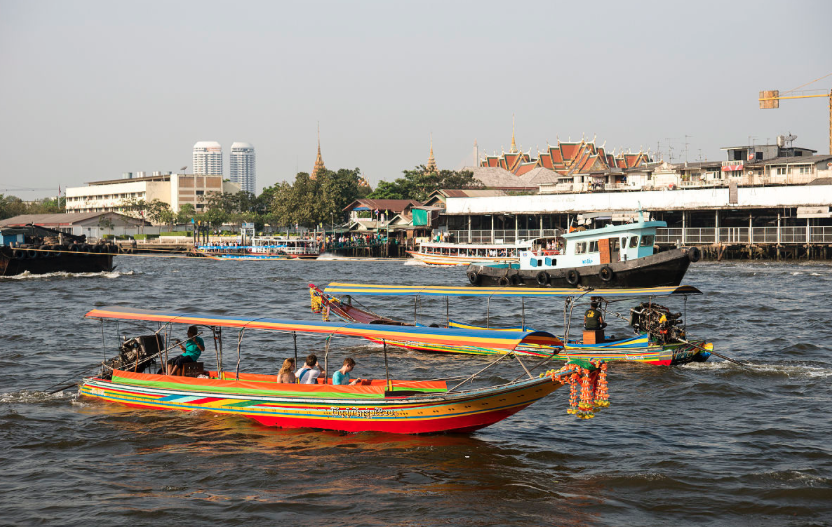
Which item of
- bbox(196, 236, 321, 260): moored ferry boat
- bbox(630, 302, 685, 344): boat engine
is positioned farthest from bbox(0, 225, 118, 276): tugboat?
bbox(630, 302, 685, 344): boat engine

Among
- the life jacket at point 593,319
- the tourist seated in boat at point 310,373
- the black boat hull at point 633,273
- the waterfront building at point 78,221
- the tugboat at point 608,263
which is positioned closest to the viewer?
the tourist seated in boat at point 310,373

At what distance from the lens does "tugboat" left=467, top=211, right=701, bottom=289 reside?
121 ft

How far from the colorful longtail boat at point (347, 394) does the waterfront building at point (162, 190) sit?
4961 inches

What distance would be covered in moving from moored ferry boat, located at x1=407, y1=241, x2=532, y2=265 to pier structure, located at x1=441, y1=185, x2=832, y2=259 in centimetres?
604

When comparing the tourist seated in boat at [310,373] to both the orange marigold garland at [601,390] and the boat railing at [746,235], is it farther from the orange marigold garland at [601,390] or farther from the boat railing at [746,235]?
the boat railing at [746,235]

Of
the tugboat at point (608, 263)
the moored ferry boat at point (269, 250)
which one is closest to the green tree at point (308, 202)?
the moored ferry boat at point (269, 250)

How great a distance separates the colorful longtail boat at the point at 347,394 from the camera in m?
12.7

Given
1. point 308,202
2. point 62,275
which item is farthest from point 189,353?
point 308,202

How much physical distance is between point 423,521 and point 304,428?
458 cm

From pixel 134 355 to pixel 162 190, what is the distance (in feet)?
452

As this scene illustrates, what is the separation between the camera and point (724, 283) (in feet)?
147

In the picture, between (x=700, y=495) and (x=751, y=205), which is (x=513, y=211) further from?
(x=700, y=495)

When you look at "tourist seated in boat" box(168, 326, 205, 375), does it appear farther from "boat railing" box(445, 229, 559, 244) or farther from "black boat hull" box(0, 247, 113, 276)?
"boat railing" box(445, 229, 559, 244)

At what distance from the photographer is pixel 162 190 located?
14575 centimetres
